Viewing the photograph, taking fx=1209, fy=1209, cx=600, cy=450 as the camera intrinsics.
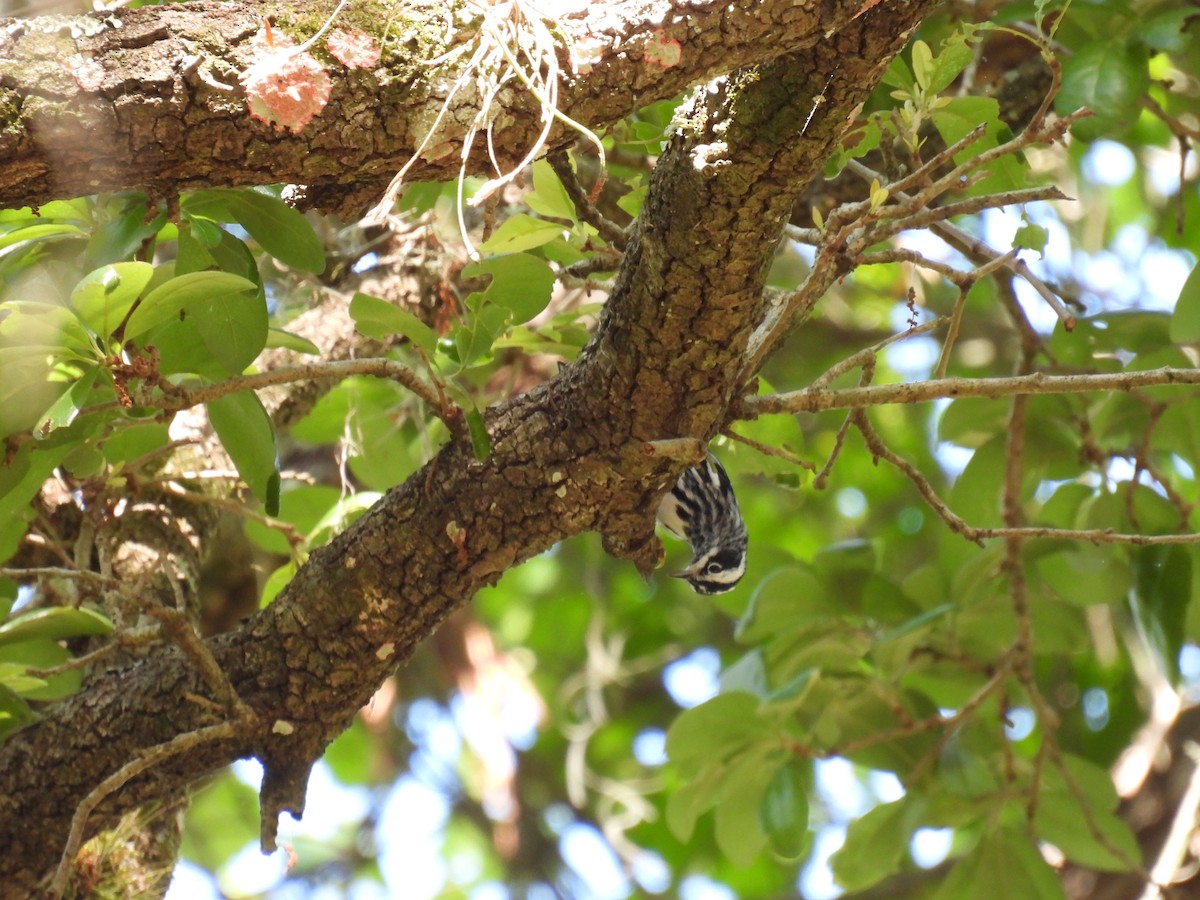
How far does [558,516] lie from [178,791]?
2.99 feet

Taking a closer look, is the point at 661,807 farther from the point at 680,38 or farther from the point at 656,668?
the point at 680,38

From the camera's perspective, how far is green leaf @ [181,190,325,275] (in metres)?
1.81

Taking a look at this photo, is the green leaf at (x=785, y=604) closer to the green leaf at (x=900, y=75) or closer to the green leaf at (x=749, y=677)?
the green leaf at (x=749, y=677)

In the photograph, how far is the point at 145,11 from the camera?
1.46 meters

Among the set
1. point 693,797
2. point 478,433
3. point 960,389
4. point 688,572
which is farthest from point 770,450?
point 688,572

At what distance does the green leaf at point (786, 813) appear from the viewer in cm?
271

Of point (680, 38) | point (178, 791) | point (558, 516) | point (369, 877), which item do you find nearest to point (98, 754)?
point (178, 791)

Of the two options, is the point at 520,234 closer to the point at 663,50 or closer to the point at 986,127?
the point at 663,50

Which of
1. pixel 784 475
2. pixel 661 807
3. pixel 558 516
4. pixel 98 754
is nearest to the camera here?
pixel 558 516

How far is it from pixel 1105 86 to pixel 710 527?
175 cm

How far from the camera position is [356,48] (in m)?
1.48

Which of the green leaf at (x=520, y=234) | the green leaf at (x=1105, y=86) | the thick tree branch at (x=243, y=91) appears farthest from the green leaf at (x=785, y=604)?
the thick tree branch at (x=243, y=91)

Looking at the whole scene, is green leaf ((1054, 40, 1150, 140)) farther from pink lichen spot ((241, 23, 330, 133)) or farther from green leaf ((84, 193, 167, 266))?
green leaf ((84, 193, 167, 266))

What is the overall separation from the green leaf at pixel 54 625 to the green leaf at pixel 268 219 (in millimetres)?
721
